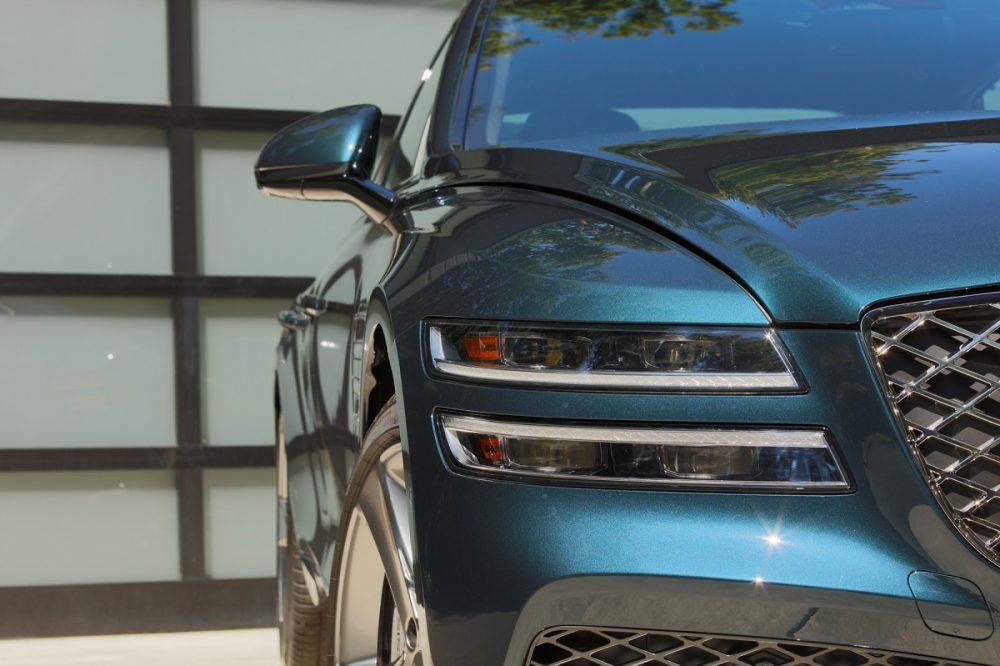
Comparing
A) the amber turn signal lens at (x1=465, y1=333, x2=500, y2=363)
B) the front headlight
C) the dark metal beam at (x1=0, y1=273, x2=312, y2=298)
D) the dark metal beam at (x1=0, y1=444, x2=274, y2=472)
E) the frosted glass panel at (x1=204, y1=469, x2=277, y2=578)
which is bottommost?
the frosted glass panel at (x1=204, y1=469, x2=277, y2=578)

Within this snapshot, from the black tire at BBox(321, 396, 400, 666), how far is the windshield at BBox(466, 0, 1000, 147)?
60cm

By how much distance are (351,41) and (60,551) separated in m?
2.25

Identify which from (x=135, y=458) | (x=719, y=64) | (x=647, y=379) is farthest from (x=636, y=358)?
(x=135, y=458)

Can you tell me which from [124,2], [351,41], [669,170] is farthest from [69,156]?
[669,170]

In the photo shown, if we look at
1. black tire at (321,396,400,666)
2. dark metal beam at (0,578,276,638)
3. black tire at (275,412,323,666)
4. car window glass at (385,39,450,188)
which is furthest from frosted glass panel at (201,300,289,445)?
black tire at (321,396,400,666)

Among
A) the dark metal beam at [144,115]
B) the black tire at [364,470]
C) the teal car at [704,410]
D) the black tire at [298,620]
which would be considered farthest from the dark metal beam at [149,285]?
the teal car at [704,410]

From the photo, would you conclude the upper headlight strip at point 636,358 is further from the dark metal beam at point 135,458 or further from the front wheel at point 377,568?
the dark metal beam at point 135,458

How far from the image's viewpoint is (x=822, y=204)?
1.32 metres

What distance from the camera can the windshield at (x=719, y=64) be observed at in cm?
204

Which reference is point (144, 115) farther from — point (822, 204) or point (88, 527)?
point (822, 204)

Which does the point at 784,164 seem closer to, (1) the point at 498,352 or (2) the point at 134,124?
(1) the point at 498,352

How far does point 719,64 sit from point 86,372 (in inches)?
119

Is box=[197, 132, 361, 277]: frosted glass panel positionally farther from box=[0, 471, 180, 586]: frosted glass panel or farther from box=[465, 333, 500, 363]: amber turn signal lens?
box=[465, 333, 500, 363]: amber turn signal lens

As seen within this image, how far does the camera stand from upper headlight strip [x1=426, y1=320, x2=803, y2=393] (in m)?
1.19
